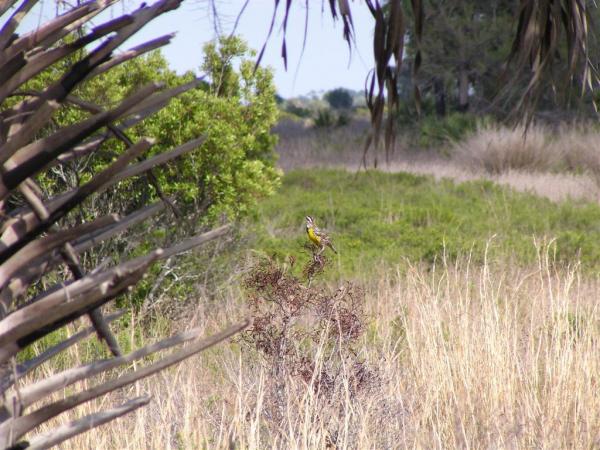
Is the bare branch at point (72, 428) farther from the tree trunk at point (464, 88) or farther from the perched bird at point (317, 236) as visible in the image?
the tree trunk at point (464, 88)

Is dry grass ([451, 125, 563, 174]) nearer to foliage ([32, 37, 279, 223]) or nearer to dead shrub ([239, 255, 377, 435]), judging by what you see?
foliage ([32, 37, 279, 223])

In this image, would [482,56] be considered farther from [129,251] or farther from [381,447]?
[381,447]

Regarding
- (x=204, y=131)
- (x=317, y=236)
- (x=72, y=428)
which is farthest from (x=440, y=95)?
(x=72, y=428)

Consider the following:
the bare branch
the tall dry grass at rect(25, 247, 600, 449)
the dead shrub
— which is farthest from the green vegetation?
the bare branch

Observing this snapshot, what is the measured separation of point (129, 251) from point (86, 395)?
223 inches

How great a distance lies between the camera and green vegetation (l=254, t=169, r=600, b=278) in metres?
9.45

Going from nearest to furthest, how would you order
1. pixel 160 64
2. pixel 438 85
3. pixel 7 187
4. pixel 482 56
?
1. pixel 7 187
2. pixel 160 64
3. pixel 482 56
4. pixel 438 85

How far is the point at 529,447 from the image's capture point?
354cm

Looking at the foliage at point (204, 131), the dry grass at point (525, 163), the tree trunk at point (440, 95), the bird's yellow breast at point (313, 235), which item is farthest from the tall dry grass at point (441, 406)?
the tree trunk at point (440, 95)

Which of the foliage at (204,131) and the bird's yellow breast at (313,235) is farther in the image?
the foliage at (204,131)

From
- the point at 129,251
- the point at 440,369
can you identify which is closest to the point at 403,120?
the point at 129,251

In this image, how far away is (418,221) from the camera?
11.9 m

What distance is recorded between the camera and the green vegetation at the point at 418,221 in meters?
9.45

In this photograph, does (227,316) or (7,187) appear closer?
(7,187)
